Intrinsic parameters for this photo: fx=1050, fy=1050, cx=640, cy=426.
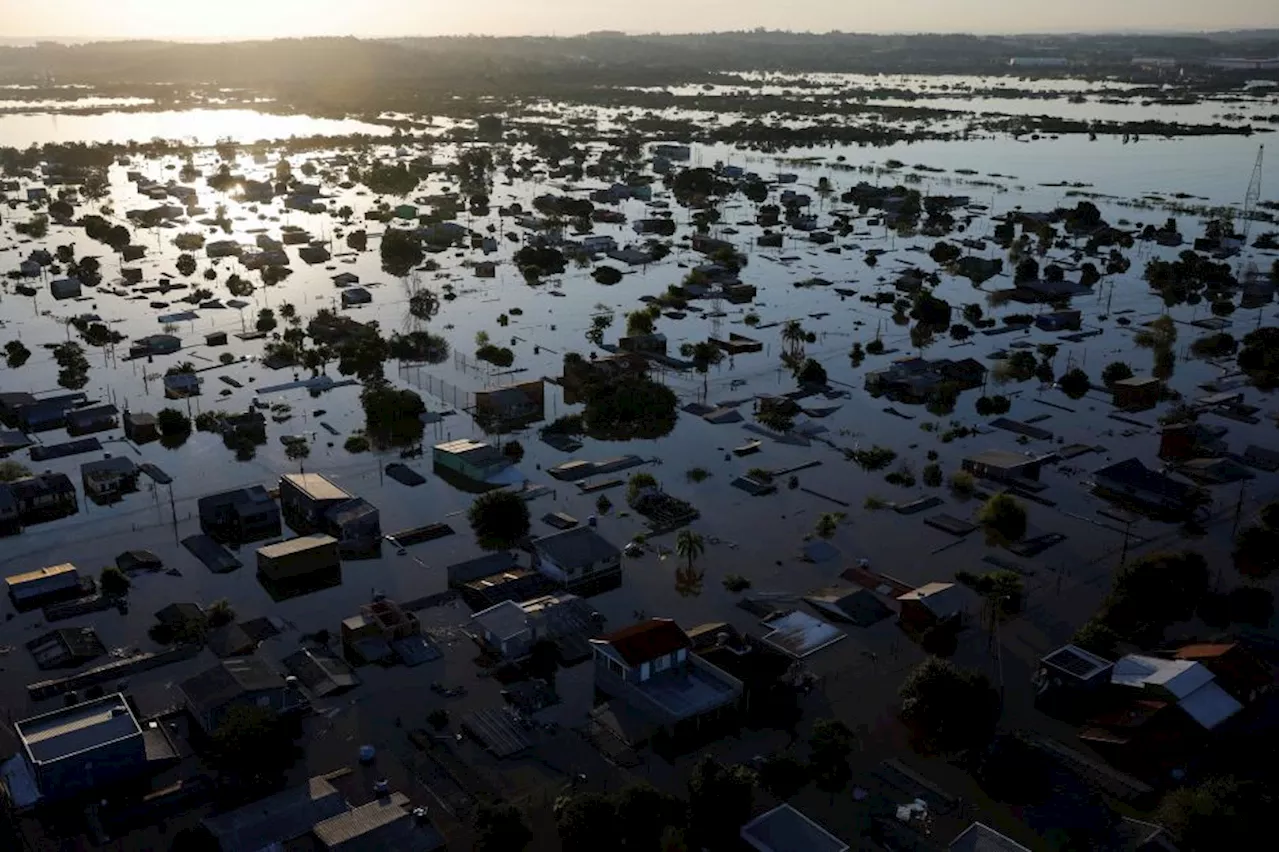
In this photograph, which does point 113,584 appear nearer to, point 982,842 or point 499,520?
point 499,520

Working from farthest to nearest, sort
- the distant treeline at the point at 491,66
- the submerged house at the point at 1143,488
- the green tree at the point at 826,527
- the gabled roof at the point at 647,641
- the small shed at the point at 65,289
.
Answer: the distant treeline at the point at 491,66, the small shed at the point at 65,289, the submerged house at the point at 1143,488, the green tree at the point at 826,527, the gabled roof at the point at 647,641

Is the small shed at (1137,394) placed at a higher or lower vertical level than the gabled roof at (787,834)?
lower

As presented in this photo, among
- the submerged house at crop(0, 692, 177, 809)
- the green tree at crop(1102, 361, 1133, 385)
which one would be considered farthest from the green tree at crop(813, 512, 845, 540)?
the green tree at crop(1102, 361, 1133, 385)

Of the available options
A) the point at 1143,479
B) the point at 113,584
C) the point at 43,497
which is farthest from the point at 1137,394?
the point at 43,497

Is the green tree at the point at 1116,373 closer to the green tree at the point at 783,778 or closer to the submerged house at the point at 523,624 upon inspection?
the submerged house at the point at 523,624

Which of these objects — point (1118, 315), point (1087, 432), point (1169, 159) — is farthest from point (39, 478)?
point (1169, 159)

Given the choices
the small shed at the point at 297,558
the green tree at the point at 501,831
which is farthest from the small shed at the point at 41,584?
the green tree at the point at 501,831

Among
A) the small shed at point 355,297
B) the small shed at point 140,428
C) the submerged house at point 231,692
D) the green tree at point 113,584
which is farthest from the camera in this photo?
the small shed at point 355,297
